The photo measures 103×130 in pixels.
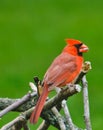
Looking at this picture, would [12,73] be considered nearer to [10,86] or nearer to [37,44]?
[10,86]

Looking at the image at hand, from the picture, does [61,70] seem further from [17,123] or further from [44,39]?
[44,39]

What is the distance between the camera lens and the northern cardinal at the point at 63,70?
13.9 ft

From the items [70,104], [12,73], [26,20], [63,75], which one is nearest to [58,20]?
[26,20]

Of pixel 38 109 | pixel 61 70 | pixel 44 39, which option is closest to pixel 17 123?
pixel 38 109

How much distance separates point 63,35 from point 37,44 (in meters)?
0.40

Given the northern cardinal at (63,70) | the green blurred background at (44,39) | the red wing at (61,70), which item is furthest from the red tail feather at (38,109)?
the green blurred background at (44,39)

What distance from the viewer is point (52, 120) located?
446 centimetres

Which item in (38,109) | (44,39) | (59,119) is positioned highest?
(38,109)

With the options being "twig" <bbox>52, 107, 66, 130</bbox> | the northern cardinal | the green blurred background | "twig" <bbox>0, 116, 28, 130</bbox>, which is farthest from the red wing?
the green blurred background

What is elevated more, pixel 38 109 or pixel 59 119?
pixel 38 109

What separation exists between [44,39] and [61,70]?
7276mm

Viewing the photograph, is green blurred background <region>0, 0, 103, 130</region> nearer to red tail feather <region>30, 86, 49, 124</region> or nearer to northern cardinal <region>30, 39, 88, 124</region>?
northern cardinal <region>30, 39, 88, 124</region>

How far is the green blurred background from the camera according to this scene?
9961mm

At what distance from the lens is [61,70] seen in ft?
15.5
